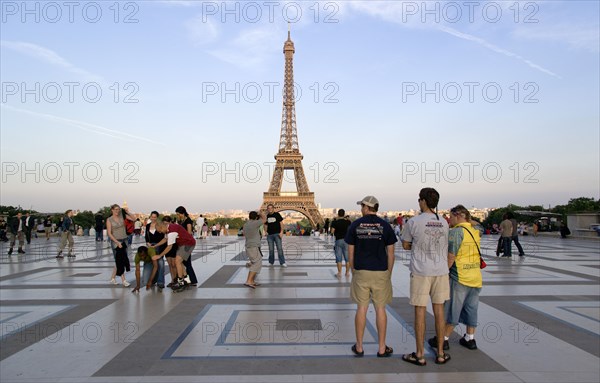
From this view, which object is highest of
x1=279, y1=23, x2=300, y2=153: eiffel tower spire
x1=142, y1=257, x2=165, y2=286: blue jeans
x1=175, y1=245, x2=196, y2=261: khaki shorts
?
x1=279, y1=23, x2=300, y2=153: eiffel tower spire

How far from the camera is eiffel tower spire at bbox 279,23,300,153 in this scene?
6688 cm

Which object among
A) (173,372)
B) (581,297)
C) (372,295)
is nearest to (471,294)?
(372,295)

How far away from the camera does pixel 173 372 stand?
13.6ft

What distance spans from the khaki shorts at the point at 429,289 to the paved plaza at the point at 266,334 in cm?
60

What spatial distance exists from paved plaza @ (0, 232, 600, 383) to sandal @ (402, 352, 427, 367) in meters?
0.08

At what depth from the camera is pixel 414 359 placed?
14.5 feet

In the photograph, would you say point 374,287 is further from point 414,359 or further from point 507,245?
point 507,245

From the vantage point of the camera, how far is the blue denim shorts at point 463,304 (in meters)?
4.96

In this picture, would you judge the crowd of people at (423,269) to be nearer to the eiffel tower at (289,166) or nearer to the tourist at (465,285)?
the tourist at (465,285)

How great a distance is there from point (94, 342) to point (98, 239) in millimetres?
21306

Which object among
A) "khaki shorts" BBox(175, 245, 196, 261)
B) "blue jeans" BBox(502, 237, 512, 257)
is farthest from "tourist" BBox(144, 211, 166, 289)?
"blue jeans" BBox(502, 237, 512, 257)

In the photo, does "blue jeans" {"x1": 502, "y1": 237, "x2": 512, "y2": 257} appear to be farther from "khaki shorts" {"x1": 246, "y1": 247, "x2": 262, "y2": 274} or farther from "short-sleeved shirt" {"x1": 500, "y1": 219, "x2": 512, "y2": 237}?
"khaki shorts" {"x1": 246, "y1": 247, "x2": 262, "y2": 274}

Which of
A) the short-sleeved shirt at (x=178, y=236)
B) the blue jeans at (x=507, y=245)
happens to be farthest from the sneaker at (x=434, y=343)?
the blue jeans at (x=507, y=245)

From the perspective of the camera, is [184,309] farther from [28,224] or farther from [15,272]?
[28,224]
